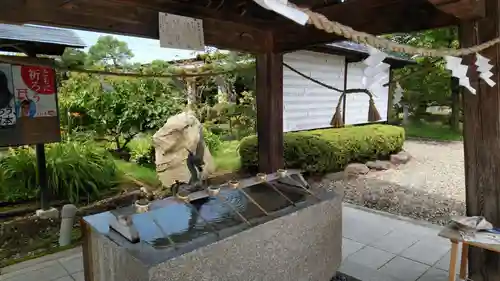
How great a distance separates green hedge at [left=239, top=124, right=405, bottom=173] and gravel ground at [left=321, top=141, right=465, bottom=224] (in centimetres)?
45

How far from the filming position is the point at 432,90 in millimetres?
13383

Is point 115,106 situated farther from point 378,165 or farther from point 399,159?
point 399,159

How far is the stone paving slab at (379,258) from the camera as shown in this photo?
3162 millimetres

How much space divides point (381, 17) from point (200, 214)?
2.29 meters

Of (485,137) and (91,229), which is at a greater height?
(485,137)

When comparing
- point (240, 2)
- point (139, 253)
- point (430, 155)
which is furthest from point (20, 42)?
point (430, 155)

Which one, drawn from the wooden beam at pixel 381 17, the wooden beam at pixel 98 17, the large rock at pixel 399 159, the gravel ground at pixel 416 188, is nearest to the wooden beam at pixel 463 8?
the wooden beam at pixel 381 17

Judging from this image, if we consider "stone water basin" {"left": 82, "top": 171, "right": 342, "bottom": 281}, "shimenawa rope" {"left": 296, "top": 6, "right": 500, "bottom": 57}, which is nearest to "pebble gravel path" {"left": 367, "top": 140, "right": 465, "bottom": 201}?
"shimenawa rope" {"left": 296, "top": 6, "right": 500, "bottom": 57}

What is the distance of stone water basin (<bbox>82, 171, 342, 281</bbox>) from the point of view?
1768 mm

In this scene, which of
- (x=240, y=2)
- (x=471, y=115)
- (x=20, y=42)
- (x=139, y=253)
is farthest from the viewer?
(x=20, y=42)

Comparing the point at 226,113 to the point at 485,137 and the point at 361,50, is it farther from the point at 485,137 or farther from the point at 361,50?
the point at 485,137

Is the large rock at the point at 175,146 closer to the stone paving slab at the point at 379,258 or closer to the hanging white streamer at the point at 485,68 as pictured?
the stone paving slab at the point at 379,258

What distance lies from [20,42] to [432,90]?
13864 millimetres

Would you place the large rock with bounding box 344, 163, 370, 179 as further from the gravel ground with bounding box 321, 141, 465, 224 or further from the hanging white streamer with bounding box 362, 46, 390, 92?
the hanging white streamer with bounding box 362, 46, 390, 92
